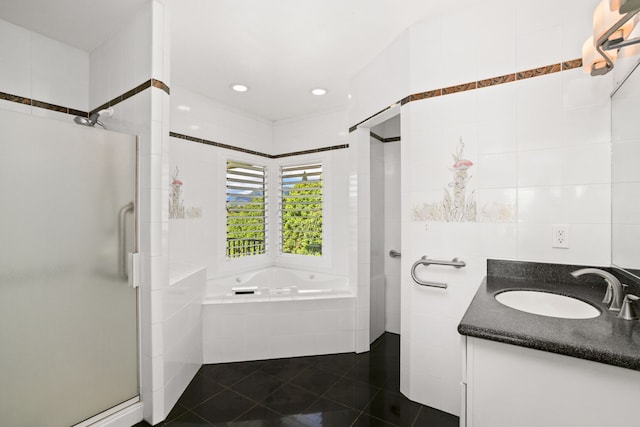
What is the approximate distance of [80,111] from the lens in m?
2.27

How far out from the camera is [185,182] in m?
2.98

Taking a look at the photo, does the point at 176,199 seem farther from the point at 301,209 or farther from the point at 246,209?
the point at 301,209

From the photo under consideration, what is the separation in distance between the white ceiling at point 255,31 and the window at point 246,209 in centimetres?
111

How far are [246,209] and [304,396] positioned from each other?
2.26 metres

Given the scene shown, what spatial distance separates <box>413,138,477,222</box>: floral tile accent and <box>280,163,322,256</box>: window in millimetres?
1914

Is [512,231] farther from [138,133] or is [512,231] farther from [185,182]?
[185,182]

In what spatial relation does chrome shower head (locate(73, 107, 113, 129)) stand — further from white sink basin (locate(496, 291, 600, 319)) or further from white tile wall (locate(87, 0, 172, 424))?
white sink basin (locate(496, 291, 600, 319))

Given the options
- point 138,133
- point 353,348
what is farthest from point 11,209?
point 353,348

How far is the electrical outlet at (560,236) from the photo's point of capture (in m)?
1.56

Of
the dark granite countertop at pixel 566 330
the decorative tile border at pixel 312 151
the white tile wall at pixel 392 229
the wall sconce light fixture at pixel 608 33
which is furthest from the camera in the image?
the decorative tile border at pixel 312 151

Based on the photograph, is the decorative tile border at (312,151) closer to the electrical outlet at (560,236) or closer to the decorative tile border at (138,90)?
the decorative tile border at (138,90)

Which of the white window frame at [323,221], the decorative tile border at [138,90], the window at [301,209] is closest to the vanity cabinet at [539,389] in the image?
the decorative tile border at [138,90]

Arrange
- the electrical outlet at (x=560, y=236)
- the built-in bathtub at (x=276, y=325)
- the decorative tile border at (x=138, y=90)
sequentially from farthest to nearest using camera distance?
the built-in bathtub at (x=276, y=325)
the decorative tile border at (x=138, y=90)
the electrical outlet at (x=560, y=236)

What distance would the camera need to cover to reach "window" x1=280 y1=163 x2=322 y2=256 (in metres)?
3.66
